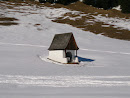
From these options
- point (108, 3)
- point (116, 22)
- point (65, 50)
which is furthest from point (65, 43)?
point (108, 3)

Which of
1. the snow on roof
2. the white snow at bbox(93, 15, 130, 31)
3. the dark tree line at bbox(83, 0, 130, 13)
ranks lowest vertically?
the white snow at bbox(93, 15, 130, 31)

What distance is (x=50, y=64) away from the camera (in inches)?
1063

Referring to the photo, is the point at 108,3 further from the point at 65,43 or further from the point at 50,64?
the point at 50,64

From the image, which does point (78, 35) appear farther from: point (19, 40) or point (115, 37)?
point (19, 40)

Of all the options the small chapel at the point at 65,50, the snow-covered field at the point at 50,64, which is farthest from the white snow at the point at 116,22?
the small chapel at the point at 65,50

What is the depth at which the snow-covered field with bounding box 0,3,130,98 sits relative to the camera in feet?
43.1

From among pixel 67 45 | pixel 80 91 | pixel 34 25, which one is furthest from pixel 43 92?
pixel 34 25

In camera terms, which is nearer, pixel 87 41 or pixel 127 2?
pixel 87 41

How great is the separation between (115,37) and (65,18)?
25894 mm

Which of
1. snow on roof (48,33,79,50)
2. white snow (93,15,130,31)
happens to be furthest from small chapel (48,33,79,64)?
white snow (93,15,130,31)

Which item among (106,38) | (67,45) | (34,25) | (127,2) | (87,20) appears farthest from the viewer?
(127,2)

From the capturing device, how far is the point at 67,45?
28969mm

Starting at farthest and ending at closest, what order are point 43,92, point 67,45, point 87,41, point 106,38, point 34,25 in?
point 34,25
point 106,38
point 87,41
point 67,45
point 43,92

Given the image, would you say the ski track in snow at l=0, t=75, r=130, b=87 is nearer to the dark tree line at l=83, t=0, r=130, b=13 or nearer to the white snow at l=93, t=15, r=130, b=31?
the white snow at l=93, t=15, r=130, b=31
